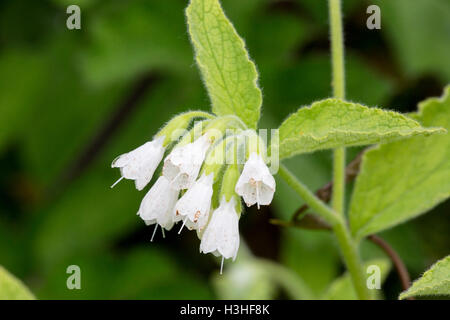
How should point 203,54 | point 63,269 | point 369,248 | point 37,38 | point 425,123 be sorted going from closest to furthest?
1. point 203,54
2. point 425,123
3. point 369,248
4. point 63,269
5. point 37,38

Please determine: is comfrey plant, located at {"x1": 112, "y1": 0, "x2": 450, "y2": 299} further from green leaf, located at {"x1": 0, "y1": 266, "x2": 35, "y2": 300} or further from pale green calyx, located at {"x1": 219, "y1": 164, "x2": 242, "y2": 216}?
green leaf, located at {"x1": 0, "y1": 266, "x2": 35, "y2": 300}

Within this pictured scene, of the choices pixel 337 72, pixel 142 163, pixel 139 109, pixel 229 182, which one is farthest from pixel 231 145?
pixel 139 109

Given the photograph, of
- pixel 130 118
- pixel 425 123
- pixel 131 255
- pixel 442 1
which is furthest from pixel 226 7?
pixel 425 123

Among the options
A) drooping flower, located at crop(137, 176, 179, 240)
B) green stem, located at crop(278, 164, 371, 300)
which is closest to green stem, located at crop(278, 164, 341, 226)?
green stem, located at crop(278, 164, 371, 300)

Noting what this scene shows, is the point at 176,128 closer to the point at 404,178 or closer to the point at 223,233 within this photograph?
the point at 223,233

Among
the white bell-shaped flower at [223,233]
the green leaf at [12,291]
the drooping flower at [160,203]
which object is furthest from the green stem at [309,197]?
the green leaf at [12,291]

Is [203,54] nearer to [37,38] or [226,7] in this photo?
[226,7]
